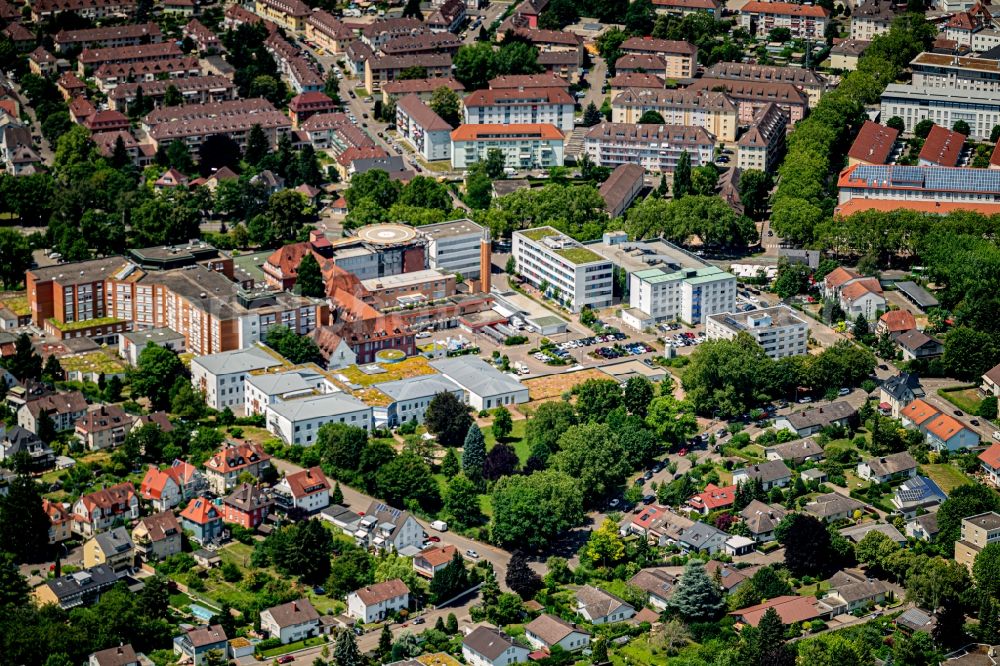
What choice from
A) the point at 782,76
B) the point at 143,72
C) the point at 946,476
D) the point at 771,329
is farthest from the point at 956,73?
the point at 143,72

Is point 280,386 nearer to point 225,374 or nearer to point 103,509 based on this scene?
point 225,374

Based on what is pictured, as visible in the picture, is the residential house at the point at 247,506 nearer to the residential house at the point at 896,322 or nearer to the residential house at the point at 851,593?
the residential house at the point at 851,593

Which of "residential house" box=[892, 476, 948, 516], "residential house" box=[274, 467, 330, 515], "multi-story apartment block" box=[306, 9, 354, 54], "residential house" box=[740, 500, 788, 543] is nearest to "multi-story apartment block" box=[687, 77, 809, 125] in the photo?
"multi-story apartment block" box=[306, 9, 354, 54]

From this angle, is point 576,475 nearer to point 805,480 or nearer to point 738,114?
point 805,480

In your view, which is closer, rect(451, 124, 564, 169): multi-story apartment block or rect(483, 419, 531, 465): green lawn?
rect(483, 419, 531, 465): green lawn

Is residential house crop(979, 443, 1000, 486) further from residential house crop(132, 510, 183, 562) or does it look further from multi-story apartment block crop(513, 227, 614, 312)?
residential house crop(132, 510, 183, 562)

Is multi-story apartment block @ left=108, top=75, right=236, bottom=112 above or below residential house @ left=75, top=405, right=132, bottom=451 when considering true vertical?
above
